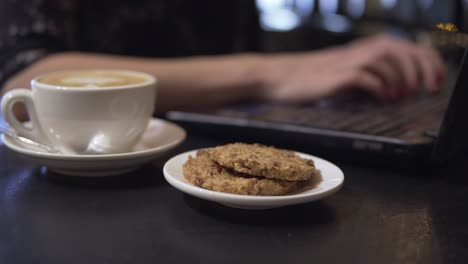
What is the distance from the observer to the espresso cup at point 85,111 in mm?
627

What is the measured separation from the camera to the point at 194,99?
1.17 meters

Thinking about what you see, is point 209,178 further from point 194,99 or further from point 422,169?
point 194,99

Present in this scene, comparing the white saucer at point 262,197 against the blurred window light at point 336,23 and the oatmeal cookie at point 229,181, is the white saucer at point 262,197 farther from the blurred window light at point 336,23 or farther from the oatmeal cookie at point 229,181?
the blurred window light at point 336,23

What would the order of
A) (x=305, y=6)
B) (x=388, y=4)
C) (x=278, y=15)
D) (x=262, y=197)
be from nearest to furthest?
(x=262, y=197) < (x=388, y=4) < (x=305, y=6) < (x=278, y=15)

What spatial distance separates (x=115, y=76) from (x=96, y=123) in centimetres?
11

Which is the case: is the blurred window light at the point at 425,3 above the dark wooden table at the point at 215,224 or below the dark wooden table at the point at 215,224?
above

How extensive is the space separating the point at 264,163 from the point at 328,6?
1.79m

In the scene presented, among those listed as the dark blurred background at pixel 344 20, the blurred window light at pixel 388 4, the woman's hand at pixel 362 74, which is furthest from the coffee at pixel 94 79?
the blurred window light at pixel 388 4

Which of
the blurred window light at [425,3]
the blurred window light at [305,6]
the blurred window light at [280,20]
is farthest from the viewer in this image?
the blurred window light at [280,20]

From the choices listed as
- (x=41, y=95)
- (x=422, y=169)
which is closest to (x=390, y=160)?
(x=422, y=169)

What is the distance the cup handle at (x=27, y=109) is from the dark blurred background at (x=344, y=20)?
1238 mm

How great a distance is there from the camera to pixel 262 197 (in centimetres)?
48

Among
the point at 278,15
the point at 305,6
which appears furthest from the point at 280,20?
the point at 305,6

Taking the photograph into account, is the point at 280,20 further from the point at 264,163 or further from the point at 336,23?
the point at 264,163
